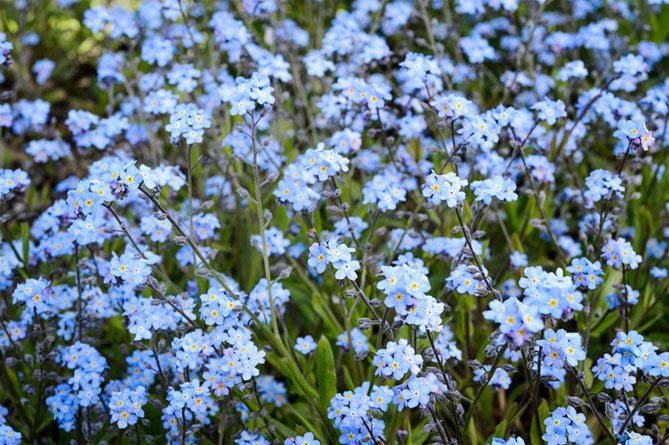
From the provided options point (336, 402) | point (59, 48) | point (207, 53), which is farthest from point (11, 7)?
point (336, 402)

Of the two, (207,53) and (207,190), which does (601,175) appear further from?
(207,53)

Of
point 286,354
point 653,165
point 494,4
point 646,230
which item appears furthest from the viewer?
point 653,165

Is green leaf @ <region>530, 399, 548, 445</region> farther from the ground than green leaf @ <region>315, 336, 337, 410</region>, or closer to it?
closer to it

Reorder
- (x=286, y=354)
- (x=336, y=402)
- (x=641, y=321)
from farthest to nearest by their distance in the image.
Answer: (x=641, y=321) < (x=286, y=354) < (x=336, y=402)

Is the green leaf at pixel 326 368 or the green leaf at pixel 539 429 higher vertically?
the green leaf at pixel 326 368

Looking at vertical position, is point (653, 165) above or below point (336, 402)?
above

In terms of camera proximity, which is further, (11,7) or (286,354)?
(11,7)

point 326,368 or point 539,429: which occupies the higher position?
point 326,368

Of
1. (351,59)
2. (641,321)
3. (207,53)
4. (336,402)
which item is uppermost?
(207,53)
